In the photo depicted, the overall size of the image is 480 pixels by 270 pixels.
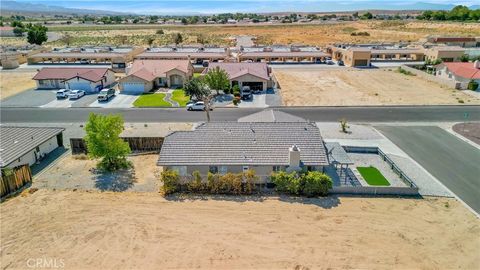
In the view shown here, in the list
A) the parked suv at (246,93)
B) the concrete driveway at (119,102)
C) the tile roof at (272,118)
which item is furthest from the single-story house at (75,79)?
the tile roof at (272,118)

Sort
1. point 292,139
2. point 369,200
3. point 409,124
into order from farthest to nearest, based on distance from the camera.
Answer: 1. point 409,124
2. point 292,139
3. point 369,200

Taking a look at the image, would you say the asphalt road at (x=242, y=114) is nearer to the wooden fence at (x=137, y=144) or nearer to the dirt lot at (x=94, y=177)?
the wooden fence at (x=137, y=144)

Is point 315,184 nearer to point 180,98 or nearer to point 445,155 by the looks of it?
point 445,155

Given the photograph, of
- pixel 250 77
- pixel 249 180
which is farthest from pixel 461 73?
pixel 249 180

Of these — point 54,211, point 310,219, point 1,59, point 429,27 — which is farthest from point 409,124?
point 429,27

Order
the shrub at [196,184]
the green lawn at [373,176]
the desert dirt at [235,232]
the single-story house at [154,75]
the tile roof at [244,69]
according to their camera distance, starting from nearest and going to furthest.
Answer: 1. the desert dirt at [235,232]
2. the shrub at [196,184]
3. the green lawn at [373,176]
4. the tile roof at [244,69]
5. the single-story house at [154,75]

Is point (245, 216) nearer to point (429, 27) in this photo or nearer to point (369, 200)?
point (369, 200)
